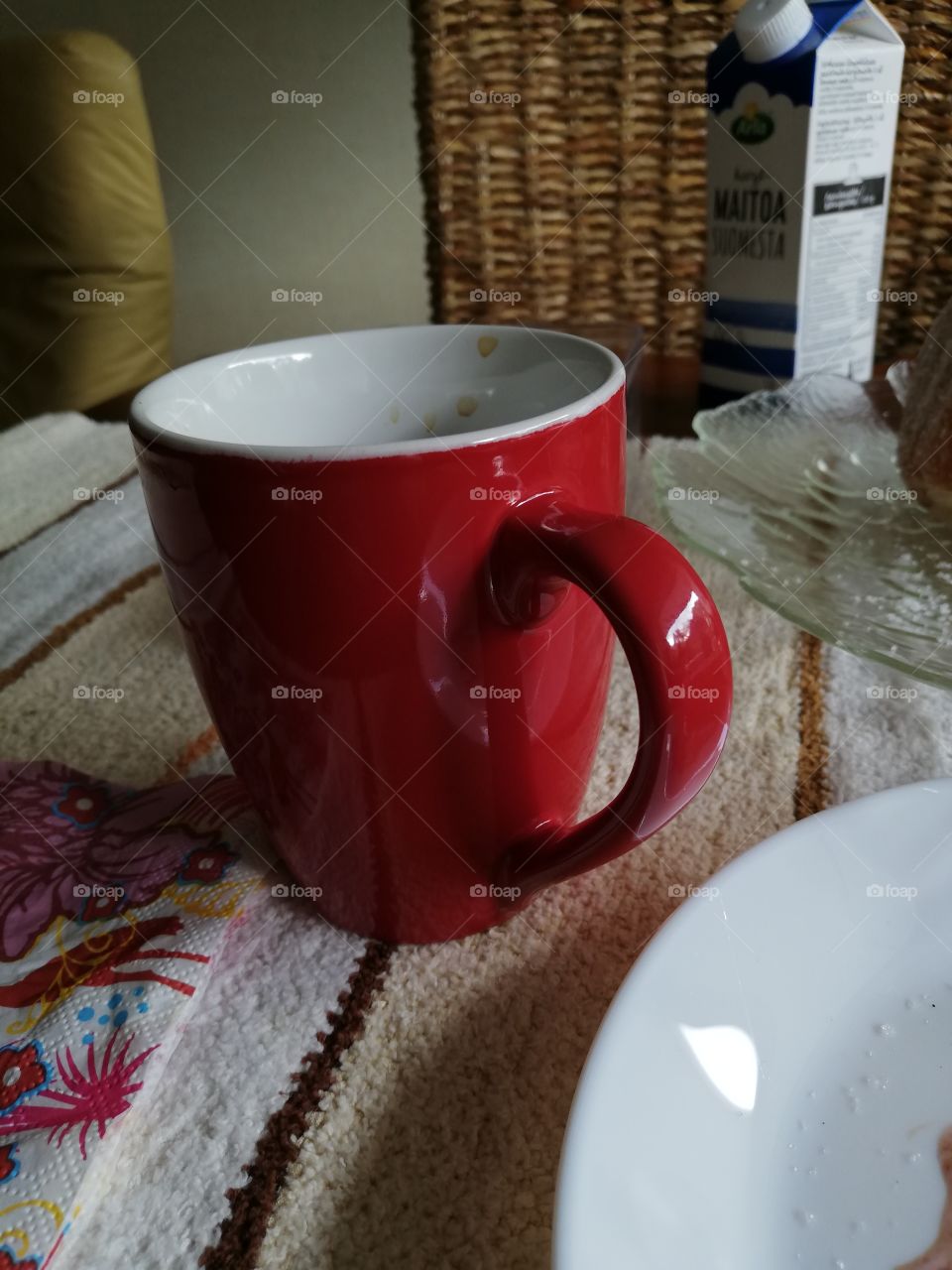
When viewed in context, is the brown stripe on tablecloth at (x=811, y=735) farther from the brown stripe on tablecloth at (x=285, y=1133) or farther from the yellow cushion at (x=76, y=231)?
the yellow cushion at (x=76, y=231)

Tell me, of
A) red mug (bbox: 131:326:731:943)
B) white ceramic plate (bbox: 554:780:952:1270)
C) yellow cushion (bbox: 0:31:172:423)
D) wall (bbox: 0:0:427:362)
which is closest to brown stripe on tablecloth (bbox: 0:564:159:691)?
red mug (bbox: 131:326:731:943)

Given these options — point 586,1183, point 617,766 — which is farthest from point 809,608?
point 586,1183

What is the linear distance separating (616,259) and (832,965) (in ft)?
2.05

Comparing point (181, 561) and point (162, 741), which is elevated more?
point (181, 561)

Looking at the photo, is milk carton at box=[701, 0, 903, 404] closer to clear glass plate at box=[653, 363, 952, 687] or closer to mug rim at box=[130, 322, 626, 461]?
clear glass plate at box=[653, 363, 952, 687]

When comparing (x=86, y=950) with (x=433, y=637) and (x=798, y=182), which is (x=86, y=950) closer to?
(x=433, y=637)

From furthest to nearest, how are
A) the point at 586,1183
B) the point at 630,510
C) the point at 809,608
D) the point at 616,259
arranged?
1. the point at 616,259
2. the point at 630,510
3. the point at 809,608
4. the point at 586,1183

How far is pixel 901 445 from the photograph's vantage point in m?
0.34

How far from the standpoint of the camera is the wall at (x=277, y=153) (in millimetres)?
861

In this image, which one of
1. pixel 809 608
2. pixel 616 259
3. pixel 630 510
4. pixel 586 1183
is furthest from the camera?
pixel 616 259

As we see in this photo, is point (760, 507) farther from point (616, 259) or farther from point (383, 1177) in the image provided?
point (616, 259)

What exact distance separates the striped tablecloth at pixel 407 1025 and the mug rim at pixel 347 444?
11 cm

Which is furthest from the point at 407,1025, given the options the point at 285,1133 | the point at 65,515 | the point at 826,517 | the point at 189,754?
the point at 65,515

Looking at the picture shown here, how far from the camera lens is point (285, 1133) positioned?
17cm
